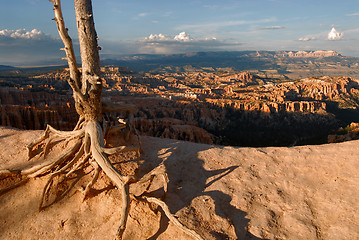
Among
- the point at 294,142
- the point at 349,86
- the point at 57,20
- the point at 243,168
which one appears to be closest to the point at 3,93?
the point at 57,20

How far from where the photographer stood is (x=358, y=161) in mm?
6535

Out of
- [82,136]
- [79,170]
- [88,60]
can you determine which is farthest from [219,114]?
[79,170]

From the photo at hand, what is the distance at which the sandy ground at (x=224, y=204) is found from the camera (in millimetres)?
4480

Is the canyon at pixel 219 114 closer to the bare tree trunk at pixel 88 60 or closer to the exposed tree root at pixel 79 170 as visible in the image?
the exposed tree root at pixel 79 170

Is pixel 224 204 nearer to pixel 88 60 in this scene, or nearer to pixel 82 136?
pixel 82 136

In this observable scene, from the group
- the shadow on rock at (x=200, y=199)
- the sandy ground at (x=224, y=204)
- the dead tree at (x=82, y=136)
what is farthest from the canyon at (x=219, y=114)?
the shadow on rock at (x=200, y=199)

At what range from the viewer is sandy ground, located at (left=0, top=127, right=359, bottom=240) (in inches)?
176

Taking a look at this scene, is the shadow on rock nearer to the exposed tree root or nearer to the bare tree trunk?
the exposed tree root

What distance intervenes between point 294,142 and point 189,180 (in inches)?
1764

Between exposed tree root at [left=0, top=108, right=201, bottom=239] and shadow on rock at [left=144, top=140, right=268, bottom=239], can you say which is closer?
shadow on rock at [left=144, top=140, right=268, bottom=239]

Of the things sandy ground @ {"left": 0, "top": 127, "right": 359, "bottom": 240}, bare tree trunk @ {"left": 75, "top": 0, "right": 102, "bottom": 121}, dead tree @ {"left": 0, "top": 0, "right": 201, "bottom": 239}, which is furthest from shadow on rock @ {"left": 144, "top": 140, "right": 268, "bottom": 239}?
bare tree trunk @ {"left": 75, "top": 0, "right": 102, "bottom": 121}

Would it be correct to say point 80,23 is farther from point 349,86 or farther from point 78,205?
point 349,86

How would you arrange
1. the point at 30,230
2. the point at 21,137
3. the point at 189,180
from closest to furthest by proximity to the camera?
the point at 30,230 → the point at 189,180 → the point at 21,137

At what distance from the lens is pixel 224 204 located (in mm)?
5172
